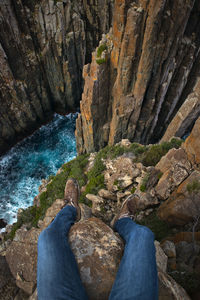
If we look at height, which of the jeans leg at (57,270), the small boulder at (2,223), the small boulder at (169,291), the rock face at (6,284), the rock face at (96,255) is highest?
the jeans leg at (57,270)

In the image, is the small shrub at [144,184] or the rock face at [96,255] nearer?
the rock face at [96,255]

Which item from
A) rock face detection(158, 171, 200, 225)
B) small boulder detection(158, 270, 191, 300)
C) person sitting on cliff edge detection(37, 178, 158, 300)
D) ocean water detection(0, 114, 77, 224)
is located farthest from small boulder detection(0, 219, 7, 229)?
small boulder detection(158, 270, 191, 300)

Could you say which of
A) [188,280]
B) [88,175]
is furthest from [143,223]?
[88,175]

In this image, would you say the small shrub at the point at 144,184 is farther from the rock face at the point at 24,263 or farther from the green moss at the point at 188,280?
the rock face at the point at 24,263

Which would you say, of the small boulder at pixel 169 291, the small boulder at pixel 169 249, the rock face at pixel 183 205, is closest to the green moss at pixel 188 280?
the small boulder at pixel 169 291

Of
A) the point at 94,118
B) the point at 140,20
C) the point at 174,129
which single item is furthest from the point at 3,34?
the point at 174,129

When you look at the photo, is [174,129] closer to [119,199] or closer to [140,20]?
[140,20]
